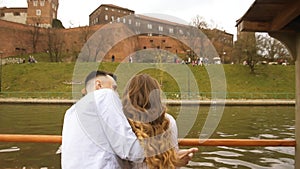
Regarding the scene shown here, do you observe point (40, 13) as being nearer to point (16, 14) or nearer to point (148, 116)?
point (16, 14)

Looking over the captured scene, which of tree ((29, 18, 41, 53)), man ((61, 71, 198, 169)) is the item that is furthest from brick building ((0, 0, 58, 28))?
man ((61, 71, 198, 169))

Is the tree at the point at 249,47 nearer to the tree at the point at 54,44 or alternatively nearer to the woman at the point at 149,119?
the tree at the point at 54,44

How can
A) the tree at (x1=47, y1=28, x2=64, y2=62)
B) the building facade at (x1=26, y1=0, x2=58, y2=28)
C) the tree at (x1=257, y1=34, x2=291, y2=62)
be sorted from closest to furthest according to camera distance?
the tree at (x1=257, y1=34, x2=291, y2=62) → the tree at (x1=47, y1=28, x2=64, y2=62) → the building facade at (x1=26, y1=0, x2=58, y2=28)

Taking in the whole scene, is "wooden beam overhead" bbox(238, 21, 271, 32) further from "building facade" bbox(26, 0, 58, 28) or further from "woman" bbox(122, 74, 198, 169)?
"building facade" bbox(26, 0, 58, 28)

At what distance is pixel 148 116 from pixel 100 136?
0.95 feet

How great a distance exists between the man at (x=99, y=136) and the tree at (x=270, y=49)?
139 feet

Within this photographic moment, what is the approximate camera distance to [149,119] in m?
1.90

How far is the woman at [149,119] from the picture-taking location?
1861 millimetres

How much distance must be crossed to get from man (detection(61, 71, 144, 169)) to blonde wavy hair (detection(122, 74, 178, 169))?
0.28 ft

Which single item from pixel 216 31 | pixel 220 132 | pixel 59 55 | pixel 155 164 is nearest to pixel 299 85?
pixel 155 164

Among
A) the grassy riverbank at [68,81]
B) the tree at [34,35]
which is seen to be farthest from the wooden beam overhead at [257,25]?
the tree at [34,35]

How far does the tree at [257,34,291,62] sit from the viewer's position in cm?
4241

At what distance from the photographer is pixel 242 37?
42.2 metres

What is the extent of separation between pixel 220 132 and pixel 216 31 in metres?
35.2
